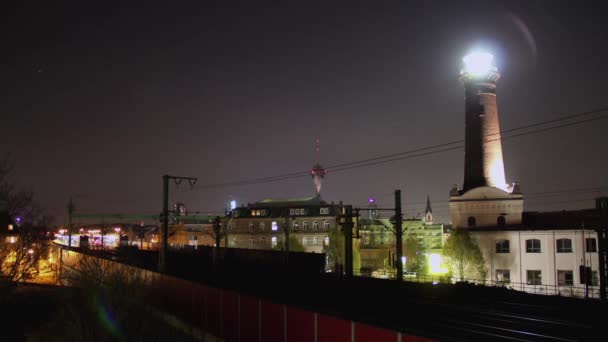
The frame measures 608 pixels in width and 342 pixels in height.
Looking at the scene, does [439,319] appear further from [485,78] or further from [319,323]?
[485,78]

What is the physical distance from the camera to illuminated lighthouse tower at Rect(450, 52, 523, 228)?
58.6 meters

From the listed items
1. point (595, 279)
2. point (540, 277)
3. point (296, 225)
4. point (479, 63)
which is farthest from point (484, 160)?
point (296, 225)

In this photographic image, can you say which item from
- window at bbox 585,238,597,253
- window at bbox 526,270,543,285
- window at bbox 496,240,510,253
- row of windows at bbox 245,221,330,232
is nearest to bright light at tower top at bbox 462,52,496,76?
window at bbox 496,240,510,253

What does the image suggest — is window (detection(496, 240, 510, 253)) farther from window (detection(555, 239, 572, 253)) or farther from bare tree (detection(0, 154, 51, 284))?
bare tree (detection(0, 154, 51, 284))

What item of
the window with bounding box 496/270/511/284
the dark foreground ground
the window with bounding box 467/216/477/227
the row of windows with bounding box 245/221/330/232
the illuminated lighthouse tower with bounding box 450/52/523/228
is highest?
the illuminated lighthouse tower with bounding box 450/52/523/228

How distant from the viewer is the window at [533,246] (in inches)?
2010

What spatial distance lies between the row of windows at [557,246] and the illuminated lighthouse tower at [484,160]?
16.7 feet

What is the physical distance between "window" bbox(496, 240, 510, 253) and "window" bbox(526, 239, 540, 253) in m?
2.47

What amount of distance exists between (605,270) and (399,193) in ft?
44.5

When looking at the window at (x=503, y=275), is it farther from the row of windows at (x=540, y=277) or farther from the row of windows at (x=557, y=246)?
the row of windows at (x=557, y=246)

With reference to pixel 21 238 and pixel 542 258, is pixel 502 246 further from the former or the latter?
pixel 21 238

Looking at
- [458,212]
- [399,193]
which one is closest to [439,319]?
[399,193]

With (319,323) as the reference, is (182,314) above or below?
below

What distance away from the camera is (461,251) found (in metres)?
54.7
